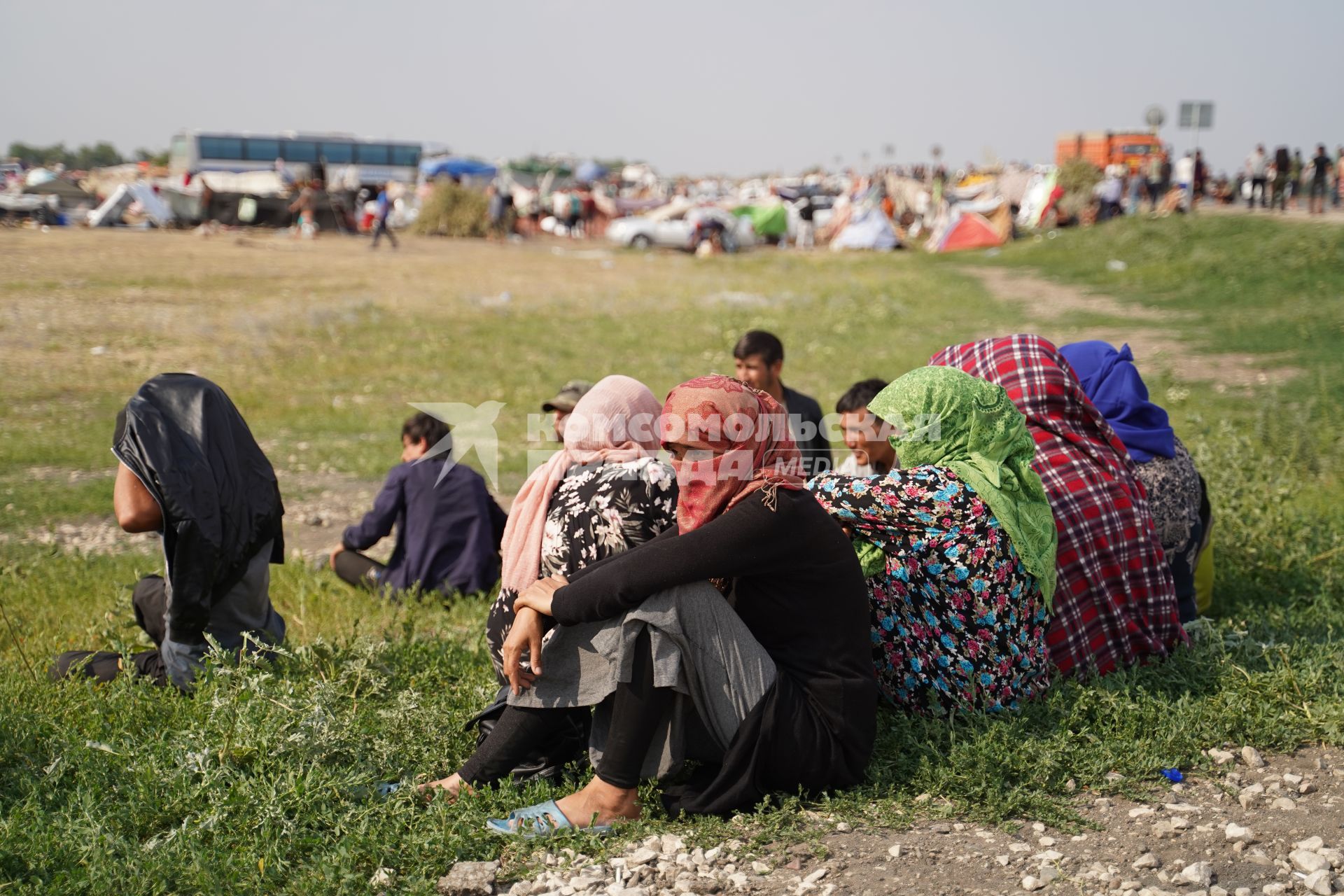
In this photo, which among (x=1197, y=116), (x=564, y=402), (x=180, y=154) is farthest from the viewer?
(x=180, y=154)

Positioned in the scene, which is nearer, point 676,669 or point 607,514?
point 676,669

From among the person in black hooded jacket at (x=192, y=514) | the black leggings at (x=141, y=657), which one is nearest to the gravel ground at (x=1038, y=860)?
the person in black hooded jacket at (x=192, y=514)

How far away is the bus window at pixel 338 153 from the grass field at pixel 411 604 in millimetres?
31373

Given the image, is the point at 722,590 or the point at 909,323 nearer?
the point at 722,590

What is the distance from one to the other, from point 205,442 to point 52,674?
105 centimetres

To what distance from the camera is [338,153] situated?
48.3 m

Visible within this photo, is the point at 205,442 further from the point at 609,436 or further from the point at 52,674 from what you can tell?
the point at 609,436

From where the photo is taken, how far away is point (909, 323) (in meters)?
15.2

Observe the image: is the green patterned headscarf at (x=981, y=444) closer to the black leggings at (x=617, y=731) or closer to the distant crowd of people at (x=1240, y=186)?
the black leggings at (x=617, y=731)

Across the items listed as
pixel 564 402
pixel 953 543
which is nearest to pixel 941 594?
pixel 953 543

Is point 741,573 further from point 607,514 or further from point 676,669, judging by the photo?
point 607,514

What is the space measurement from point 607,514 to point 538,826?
0.82 m

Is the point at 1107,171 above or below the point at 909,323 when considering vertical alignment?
above

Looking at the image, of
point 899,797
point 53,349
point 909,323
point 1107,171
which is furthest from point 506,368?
point 1107,171
